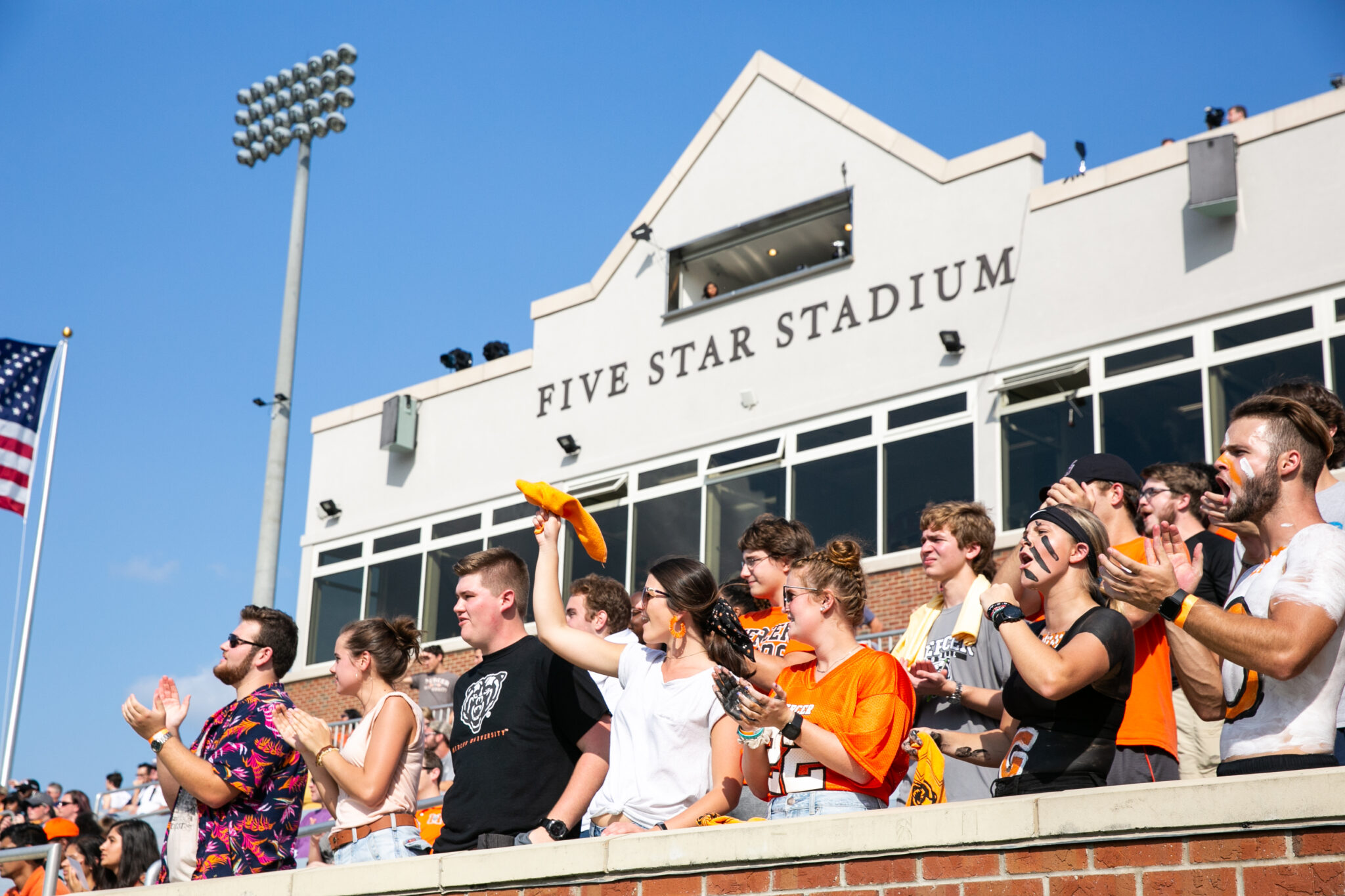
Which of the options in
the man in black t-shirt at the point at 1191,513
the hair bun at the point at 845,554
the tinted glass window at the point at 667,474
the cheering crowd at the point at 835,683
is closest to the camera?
the cheering crowd at the point at 835,683

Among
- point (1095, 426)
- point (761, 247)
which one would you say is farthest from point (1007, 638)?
point (761, 247)

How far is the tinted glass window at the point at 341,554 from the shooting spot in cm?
2088

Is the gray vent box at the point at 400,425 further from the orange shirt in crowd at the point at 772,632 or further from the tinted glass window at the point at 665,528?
the orange shirt in crowd at the point at 772,632

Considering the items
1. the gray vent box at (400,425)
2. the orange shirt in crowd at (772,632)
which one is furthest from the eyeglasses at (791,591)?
the gray vent box at (400,425)

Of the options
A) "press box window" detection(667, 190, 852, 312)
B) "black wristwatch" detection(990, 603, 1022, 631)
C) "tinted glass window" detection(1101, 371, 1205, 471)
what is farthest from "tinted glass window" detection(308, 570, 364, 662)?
"black wristwatch" detection(990, 603, 1022, 631)

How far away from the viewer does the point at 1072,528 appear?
4.46 metres

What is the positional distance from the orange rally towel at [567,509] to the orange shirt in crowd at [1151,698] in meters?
2.07

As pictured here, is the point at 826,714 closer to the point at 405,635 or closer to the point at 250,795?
the point at 405,635

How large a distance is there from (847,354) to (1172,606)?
1273 centimetres

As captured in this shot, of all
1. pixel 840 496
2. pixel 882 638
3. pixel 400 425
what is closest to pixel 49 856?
pixel 882 638

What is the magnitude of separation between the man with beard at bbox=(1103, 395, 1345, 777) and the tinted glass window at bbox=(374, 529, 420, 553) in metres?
17.0

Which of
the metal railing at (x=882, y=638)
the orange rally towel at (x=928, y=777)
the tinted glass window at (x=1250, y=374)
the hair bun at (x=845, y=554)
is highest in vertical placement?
Result: the tinted glass window at (x=1250, y=374)

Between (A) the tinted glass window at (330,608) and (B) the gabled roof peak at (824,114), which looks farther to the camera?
(A) the tinted glass window at (330,608)

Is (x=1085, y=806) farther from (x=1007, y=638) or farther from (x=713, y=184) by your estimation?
(x=713, y=184)
